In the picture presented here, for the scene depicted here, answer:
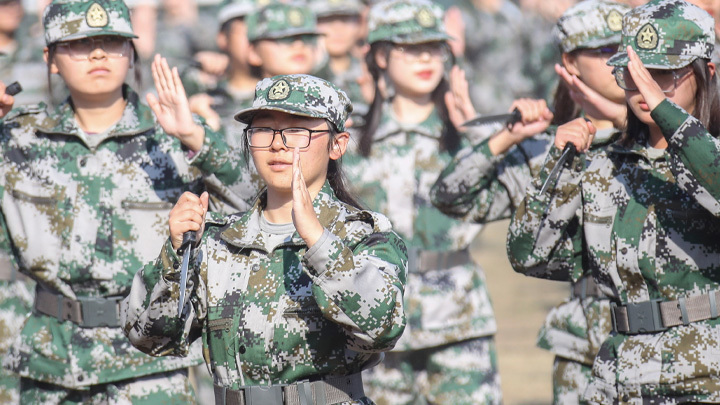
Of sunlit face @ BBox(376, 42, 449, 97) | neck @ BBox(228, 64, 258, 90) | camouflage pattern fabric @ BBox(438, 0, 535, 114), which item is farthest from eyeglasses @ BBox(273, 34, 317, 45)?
camouflage pattern fabric @ BBox(438, 0, 535, 114)

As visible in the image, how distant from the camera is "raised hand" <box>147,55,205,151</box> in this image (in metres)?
5.99

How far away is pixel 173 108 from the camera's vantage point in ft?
19.8

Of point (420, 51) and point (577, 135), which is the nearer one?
point (577, 135)

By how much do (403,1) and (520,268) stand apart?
2.99 meters

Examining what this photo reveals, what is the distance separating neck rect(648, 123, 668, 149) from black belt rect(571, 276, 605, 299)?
3.66ft

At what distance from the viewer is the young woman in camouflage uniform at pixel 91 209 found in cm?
618

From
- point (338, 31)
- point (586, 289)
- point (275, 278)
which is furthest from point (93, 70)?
point (338, 31)

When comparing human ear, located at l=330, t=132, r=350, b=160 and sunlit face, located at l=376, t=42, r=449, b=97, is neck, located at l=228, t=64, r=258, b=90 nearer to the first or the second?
sunlit face, located at l=376, t=42, r=449, b=97

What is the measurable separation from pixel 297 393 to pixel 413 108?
3519mm

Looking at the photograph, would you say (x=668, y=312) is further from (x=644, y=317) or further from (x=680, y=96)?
(x=680, y=96)

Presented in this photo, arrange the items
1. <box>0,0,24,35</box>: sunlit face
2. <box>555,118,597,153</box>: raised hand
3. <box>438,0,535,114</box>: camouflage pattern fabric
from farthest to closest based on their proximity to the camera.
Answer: <box>438,0,535,114</box>: camouflage pattern fabric < <box>0,0,24,35</box>: sunlit face < <box>555,118,597,153</box>: raised hand

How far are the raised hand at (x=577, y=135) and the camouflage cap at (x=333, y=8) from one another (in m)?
7.49

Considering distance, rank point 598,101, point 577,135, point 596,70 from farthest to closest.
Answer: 1. point 596,70
2. point 598,101
3. point 577,135

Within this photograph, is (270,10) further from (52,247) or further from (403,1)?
(52,247)
